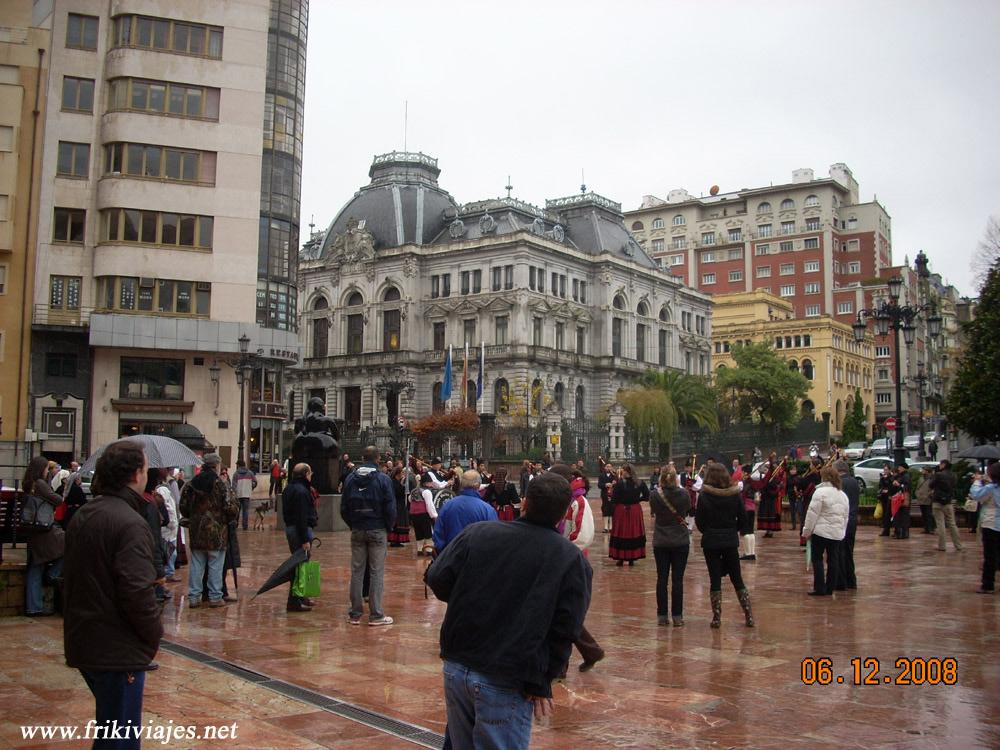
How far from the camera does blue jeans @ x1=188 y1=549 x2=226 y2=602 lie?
38.0 feet

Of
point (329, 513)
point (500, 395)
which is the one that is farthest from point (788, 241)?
point (329, 513)

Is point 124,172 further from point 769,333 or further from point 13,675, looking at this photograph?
point 769,333

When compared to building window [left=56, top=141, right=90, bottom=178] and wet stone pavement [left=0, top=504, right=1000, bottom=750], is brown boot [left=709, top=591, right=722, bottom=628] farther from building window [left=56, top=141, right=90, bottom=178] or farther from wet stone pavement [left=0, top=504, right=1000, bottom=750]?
building window [left=56, top=141, right=90, bottom=178]

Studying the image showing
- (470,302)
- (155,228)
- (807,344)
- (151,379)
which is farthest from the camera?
(807,344)

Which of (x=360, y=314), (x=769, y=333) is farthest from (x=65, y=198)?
(x=769, y=333)

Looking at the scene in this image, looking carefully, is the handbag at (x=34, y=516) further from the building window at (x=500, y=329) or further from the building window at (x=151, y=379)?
the building window at (x=500, y=329)

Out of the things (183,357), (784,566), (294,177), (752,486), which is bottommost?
(784,566)

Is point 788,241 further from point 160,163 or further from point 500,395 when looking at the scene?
point 160,163

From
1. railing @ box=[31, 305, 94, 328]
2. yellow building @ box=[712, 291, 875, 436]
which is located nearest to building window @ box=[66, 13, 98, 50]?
railing @ box=[31, 305, 94, 328]

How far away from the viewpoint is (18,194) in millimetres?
36906

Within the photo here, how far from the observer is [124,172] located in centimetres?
3794

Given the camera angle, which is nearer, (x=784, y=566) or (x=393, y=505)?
(x=393, y=505)

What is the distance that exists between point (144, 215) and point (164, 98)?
Answer: 500cm

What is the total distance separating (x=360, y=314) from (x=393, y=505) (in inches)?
2637
